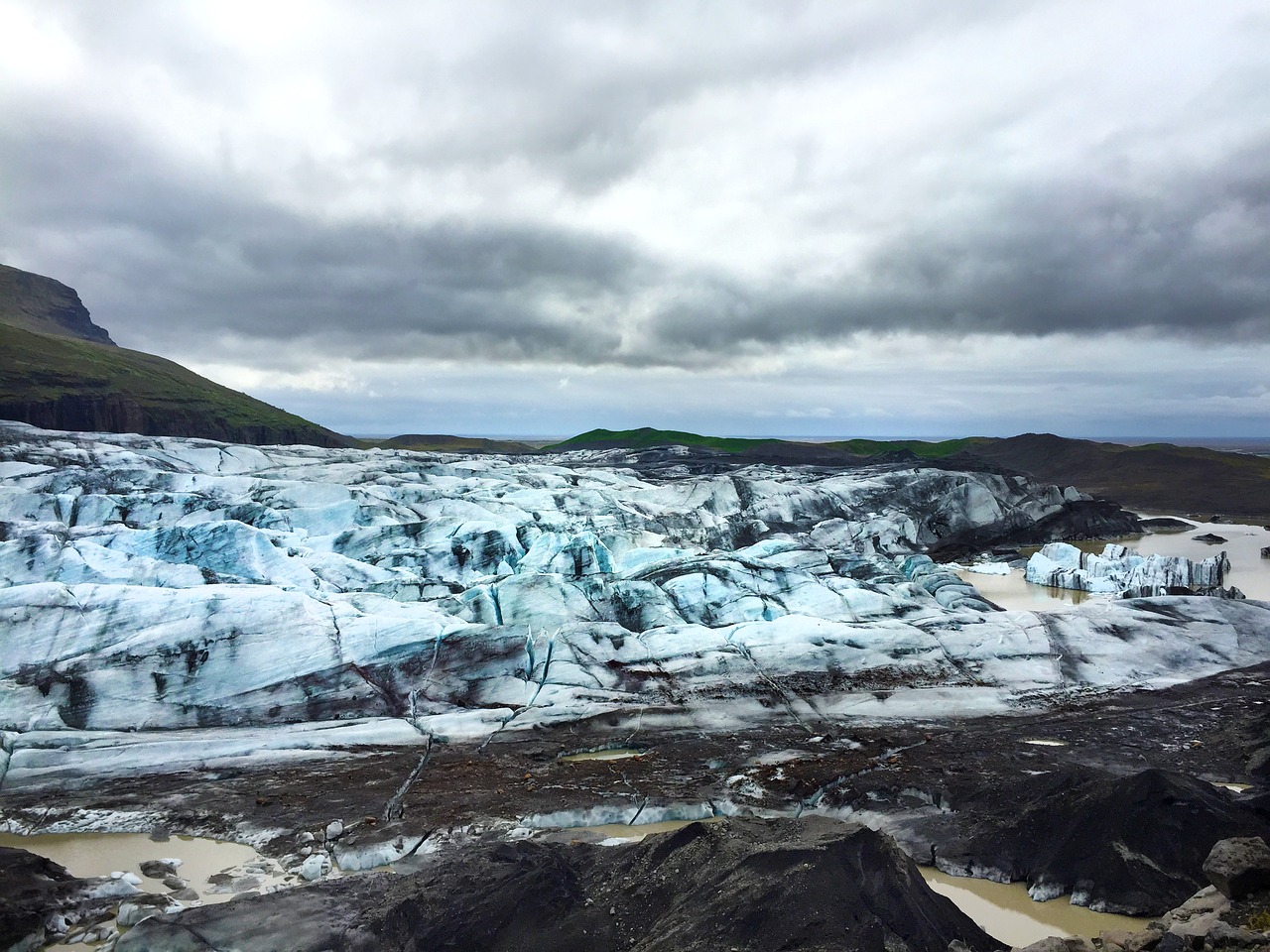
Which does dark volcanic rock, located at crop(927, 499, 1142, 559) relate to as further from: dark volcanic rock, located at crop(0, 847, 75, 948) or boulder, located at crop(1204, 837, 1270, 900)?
dark volcanic rock, located at crop(0, 847, 75, 948)

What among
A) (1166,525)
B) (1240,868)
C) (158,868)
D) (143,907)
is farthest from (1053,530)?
(143,907)

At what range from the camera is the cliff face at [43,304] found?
379ft

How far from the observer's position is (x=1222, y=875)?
8.30m

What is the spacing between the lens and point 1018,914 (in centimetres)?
1031

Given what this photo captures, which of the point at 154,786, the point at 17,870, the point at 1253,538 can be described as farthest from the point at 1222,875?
the point at 1253,538

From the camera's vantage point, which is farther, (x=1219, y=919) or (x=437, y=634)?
(x=437, y=634)

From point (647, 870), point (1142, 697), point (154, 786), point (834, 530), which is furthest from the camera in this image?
point (834, 530)

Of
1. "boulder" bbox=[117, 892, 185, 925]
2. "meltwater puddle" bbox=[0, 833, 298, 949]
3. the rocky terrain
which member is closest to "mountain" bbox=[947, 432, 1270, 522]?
the rocky terrain

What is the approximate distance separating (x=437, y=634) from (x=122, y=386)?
248 ft

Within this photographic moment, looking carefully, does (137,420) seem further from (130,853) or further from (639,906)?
(639,906)

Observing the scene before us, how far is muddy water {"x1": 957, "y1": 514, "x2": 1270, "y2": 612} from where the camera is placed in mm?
33875

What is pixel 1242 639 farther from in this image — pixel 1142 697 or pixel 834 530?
pixel 834 530

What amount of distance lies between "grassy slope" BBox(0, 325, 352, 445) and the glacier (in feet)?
144

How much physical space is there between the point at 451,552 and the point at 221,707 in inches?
495
